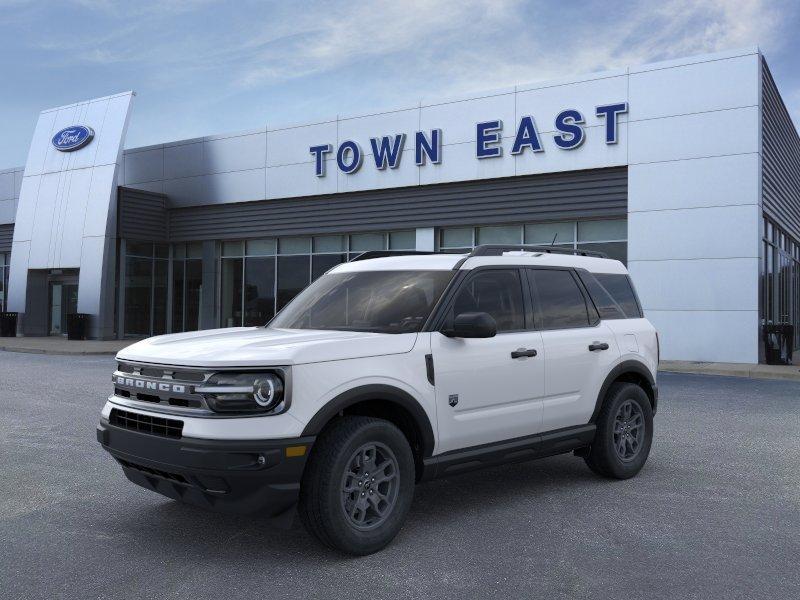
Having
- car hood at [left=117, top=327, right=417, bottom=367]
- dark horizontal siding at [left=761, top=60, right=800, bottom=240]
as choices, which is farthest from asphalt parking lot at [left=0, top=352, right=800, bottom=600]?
dark horizontal siding at [left=761, top=60, right=800, bottom=240]

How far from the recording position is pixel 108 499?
5957mm

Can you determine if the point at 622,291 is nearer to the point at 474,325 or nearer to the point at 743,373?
the point at 474,325

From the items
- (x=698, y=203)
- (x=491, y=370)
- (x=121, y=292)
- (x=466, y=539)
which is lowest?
(x=466, y=539)

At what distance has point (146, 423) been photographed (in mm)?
4773

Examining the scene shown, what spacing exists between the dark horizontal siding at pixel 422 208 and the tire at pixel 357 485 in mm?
16676

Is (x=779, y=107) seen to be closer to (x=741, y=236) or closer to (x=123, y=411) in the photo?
(x=741, y=236)

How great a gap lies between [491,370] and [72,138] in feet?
88.4

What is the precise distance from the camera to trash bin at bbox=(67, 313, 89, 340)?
26.9 metres

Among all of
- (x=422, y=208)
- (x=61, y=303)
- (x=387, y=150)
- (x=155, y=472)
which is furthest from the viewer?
(x=61, y=303)

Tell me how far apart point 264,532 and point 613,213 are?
16.9 m

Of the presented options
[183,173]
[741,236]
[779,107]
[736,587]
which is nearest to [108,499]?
[736,587]

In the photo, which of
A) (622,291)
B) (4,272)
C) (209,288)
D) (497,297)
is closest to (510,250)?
(497,297)

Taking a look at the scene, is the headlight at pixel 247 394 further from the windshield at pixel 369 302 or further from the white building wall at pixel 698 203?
the white building wall at pixel 698 203

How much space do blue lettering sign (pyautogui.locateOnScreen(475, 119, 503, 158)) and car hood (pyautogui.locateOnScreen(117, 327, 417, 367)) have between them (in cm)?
1728
